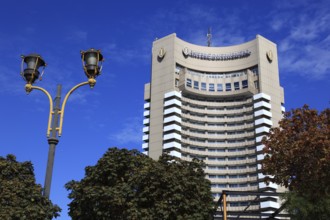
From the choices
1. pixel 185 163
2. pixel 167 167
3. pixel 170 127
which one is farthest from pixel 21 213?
pixel 170 127

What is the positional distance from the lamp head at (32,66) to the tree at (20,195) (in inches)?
302

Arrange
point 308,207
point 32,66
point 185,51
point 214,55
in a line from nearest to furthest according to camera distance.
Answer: point 32,66
point 308,207
point 185,51
point 214,55

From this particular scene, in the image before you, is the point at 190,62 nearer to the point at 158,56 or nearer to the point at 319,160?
the point at 158,56

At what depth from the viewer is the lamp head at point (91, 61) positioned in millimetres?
14352

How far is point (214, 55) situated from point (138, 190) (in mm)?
121581

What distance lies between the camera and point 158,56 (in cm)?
13775

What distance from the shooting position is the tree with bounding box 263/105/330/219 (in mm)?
27109

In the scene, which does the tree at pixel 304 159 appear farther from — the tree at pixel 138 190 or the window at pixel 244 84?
the window at pixel 244 84

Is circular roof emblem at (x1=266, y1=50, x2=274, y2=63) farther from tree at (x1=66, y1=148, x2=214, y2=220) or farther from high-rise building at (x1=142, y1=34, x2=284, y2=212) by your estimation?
tree at (x1=66, y1=148, x2=214, y2=220)

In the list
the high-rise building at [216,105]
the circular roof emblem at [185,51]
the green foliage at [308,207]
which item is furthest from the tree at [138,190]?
the circular roof emblem at [185,51]

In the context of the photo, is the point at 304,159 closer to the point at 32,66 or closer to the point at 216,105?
the point at 32,66

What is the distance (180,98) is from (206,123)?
39.1ft

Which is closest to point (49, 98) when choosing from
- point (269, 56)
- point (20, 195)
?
point (20, 195)

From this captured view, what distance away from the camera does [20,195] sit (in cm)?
2320
